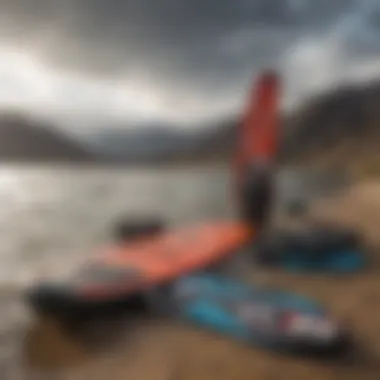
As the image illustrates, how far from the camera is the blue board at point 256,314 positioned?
722 millimetres

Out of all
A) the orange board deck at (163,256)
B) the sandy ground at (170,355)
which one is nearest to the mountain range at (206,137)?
the orange board deck at (163,256)

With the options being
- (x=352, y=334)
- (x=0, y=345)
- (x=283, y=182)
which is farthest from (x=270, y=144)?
(x=0, y=345)

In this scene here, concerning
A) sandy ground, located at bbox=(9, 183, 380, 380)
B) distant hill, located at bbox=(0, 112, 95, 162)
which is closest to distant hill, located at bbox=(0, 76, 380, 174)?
distant hill, located at bbox=(0, 112, 95, 162)

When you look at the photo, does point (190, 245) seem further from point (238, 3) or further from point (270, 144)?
point (238, 3)

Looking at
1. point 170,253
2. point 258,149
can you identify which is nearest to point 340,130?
point 258,149

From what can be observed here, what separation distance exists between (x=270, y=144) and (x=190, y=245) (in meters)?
0.17

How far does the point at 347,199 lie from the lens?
0.94 m

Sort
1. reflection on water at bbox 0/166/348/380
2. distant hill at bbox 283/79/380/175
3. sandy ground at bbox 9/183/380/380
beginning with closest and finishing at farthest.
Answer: sandy ground at bbox 9/183/380/380
reflection on water at bbox 0/166/348/380
distant hill at bbox 283/79/380/175

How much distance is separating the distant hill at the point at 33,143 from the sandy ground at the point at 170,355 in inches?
9.4

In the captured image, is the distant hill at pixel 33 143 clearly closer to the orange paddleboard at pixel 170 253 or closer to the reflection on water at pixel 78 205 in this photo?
the reflection on water at pixel 78 205

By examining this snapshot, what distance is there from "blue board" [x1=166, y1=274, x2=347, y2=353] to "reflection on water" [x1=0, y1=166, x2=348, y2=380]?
0.11m

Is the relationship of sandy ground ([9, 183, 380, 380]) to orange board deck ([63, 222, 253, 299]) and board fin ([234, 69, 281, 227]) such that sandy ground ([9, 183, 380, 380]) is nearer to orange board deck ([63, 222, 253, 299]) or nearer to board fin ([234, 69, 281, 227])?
orange board deck ([63, 222, 253, 299])

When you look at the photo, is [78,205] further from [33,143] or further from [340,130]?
[340,130]

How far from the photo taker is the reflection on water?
32.6 inches
